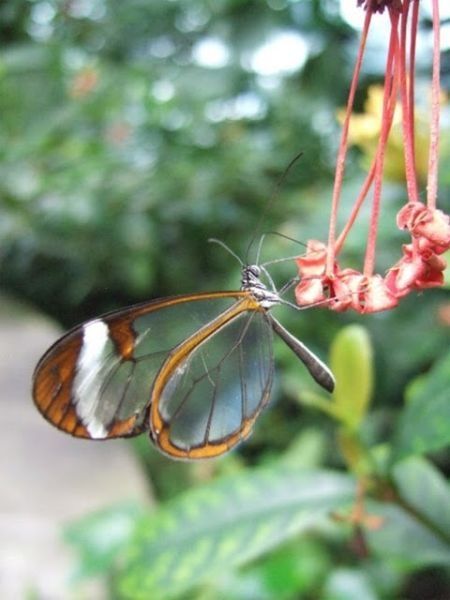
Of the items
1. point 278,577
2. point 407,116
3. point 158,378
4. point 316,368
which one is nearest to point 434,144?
point 407,116

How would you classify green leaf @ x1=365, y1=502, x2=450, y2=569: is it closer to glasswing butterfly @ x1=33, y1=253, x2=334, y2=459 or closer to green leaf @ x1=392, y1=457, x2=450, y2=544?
green leaf @ x1=392, y1=457, x2=450, y2=544

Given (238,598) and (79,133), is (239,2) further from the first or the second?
(238,598)

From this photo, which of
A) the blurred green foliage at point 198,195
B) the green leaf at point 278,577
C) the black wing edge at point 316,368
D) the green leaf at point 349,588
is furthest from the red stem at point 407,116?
the green leaf at point 278,577

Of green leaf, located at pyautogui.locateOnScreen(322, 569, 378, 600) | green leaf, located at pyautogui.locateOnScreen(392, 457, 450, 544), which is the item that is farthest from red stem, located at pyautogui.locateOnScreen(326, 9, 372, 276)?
green leaf, located at pyautogui.locateOnScreen(322, 569, 378, 600)

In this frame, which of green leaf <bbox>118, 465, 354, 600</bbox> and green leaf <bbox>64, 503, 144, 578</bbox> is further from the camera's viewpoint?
green leaf <bbox>64, 503, 144, 578</bbox>

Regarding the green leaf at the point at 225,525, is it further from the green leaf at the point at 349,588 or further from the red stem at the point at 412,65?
the red stem at the point at 412,65

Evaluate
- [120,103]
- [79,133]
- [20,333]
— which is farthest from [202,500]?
[20,333]

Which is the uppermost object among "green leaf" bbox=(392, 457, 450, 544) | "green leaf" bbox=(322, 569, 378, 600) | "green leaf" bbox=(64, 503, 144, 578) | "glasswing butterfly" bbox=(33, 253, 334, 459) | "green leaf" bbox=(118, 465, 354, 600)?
"glasswing butterfly" bbox=(33, 253, 334, 459)
